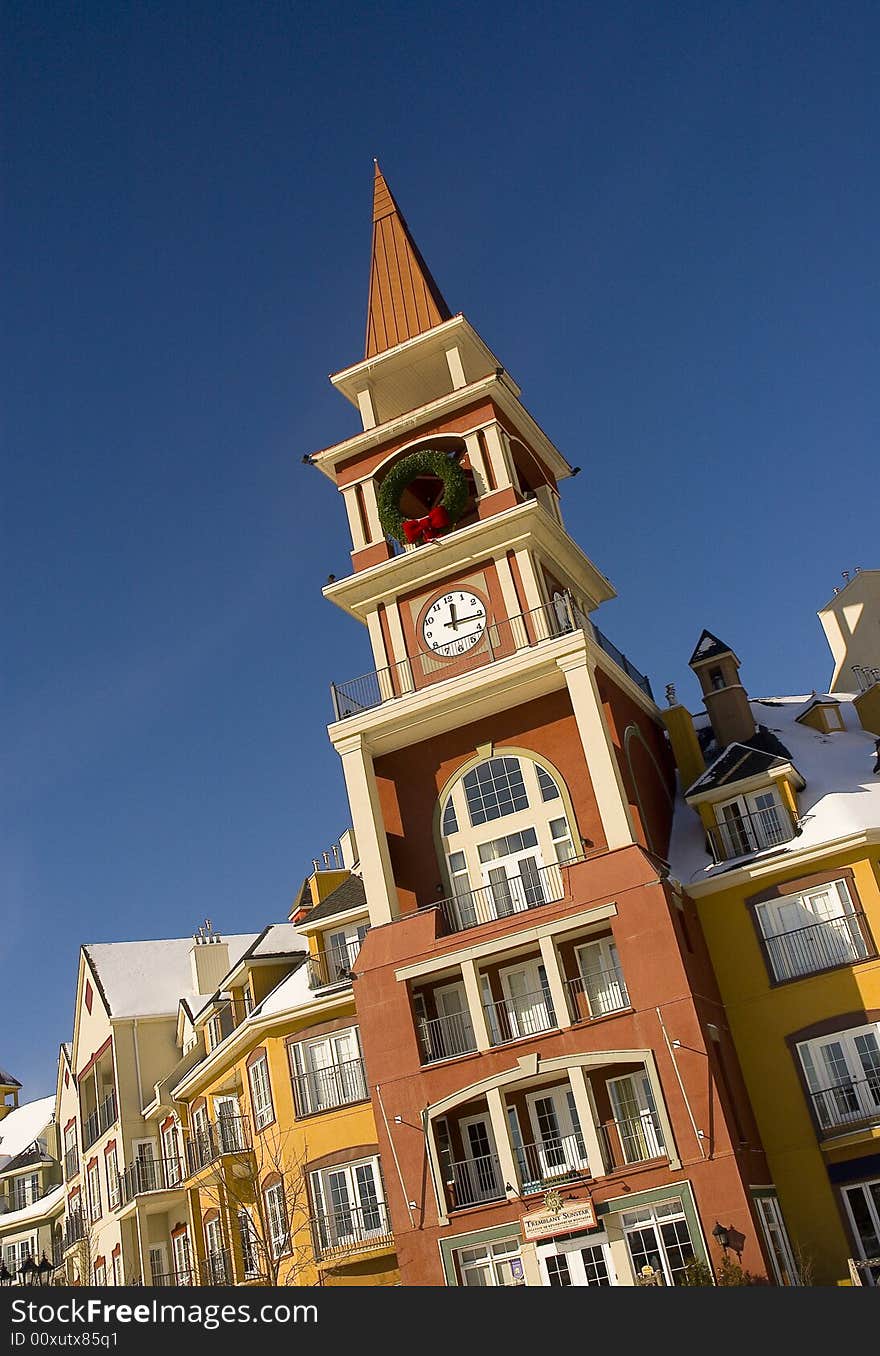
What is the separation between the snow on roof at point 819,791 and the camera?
32.4 m

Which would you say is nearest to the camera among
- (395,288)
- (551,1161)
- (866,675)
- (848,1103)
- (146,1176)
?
(848,1103)

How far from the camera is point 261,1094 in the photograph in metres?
38.0

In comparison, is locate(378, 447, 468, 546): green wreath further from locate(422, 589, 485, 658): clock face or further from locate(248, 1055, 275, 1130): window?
locate(248, 1055, 275, 1130): window

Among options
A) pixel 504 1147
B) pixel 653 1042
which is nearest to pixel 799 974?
pixel 653 1042

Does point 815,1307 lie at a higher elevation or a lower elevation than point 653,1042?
lower

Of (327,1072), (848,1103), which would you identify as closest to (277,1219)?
(327,1072)

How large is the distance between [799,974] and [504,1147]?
8.29 metres

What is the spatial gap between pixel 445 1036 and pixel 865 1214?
34.2 feet

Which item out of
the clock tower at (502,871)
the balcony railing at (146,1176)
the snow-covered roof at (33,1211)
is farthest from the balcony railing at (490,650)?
the snow-covered roof at (33,1211)

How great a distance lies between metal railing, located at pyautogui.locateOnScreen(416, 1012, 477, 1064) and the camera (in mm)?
31500

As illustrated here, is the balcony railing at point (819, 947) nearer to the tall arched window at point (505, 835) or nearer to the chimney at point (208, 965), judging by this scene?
the tall arched window at point (505, 835)

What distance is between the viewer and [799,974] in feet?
102

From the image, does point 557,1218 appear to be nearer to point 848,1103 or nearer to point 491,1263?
point 491,1263

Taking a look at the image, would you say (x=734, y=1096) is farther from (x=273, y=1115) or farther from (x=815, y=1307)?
(x=815, y=1307)
